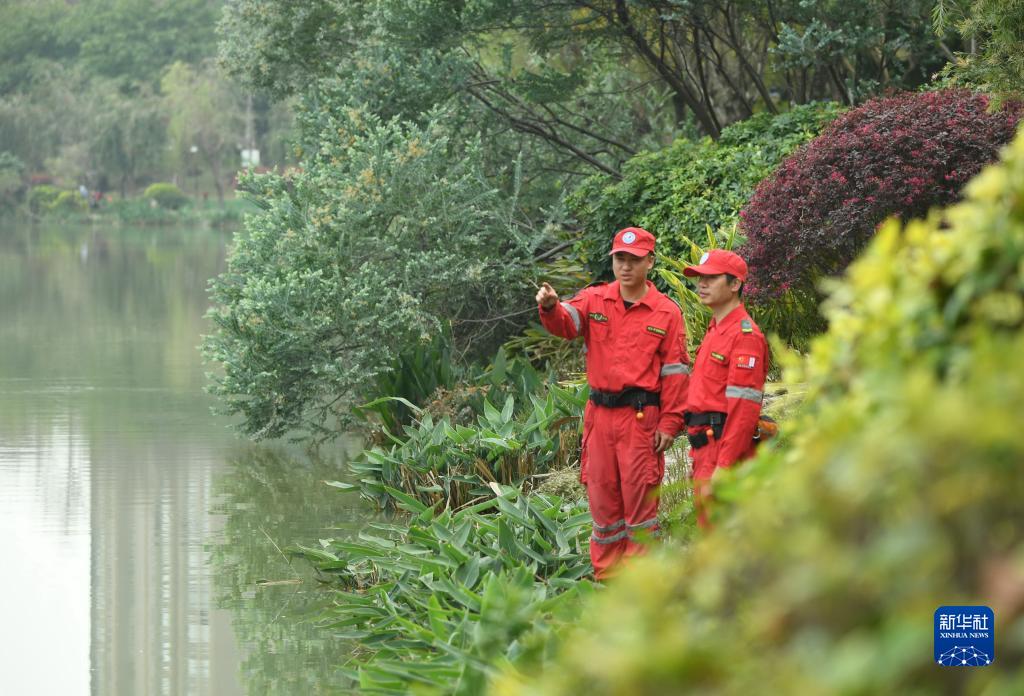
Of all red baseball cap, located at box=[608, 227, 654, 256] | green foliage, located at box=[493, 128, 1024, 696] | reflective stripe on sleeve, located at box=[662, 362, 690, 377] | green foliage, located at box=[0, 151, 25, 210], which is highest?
green foliage, located at box=[0, 151, 25, 210]

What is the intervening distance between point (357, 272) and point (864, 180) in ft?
15.9

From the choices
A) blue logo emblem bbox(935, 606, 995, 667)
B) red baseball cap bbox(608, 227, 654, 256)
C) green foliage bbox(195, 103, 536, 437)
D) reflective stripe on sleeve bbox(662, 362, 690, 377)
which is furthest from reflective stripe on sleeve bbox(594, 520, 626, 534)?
green foliage bbox(195, 103, 536, 437)

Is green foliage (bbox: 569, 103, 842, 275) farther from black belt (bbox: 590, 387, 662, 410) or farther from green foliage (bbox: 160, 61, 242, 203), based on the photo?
green foliage (bbox: 160, 61, 242, 203)

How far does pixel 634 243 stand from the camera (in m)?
7.40

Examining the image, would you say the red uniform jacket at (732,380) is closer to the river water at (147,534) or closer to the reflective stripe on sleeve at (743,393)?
the reflective stripe on sleeve at (743,393)

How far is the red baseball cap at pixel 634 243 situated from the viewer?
289 inches

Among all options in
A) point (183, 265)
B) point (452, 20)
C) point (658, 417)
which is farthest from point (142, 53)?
point (658, 417)

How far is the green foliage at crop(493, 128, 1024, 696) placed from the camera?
7.07 feet

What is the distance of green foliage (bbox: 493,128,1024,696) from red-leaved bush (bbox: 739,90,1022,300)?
7695 mm

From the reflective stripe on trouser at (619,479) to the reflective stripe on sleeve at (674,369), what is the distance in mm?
189

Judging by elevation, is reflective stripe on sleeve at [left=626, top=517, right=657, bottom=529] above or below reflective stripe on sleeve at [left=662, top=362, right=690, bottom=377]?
below

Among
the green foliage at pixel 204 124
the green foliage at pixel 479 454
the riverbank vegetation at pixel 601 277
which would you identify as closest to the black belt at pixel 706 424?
the riverbank vegetation at pixel 601 277

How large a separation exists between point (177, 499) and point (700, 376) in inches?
233

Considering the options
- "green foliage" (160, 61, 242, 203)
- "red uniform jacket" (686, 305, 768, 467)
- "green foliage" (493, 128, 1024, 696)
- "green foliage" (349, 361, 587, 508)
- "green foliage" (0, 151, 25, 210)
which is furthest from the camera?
"green foliage" (160, 61, 242, 203)
